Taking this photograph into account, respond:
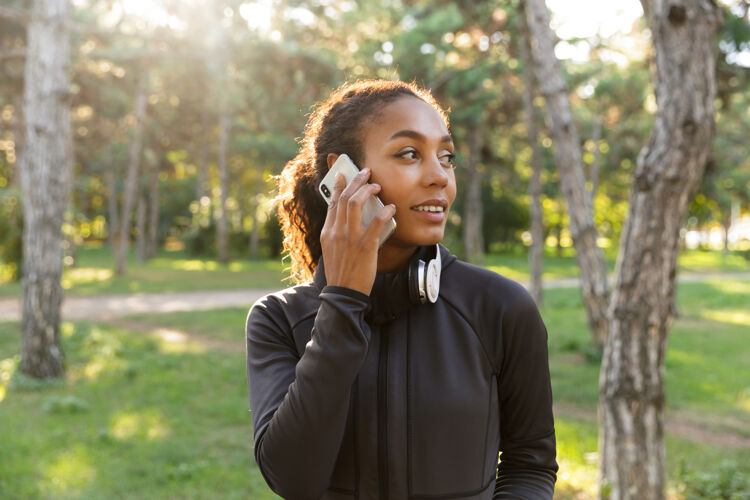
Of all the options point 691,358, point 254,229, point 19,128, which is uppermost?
point 19,128

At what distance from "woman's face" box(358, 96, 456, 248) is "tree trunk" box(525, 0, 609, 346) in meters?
6.10

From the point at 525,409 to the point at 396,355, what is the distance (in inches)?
14.8

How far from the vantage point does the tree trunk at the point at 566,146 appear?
739cm

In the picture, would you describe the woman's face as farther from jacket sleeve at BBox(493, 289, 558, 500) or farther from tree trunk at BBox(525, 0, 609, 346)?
tree trunk at BBox(525, 0, 609, 346)

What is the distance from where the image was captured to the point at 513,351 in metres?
1.70

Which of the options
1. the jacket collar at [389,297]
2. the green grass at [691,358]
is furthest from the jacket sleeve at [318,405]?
the green grass at [691,358]

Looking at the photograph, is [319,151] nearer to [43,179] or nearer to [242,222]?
[43,179]

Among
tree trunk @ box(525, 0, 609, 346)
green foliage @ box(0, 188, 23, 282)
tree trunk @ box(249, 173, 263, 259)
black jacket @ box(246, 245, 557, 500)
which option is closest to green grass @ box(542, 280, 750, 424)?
tree trunk @ box(525, 0, 609, 346)

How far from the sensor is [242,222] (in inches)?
1395

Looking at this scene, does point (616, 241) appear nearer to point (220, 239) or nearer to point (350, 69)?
point (220, 239)

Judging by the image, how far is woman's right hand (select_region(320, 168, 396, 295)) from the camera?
5.09ft

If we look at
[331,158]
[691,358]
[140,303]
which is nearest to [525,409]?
[331,158]

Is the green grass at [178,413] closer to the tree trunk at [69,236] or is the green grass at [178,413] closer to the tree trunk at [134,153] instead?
the tree trunk at [69,236]

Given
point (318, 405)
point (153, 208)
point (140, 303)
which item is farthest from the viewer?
point (153, 208)
